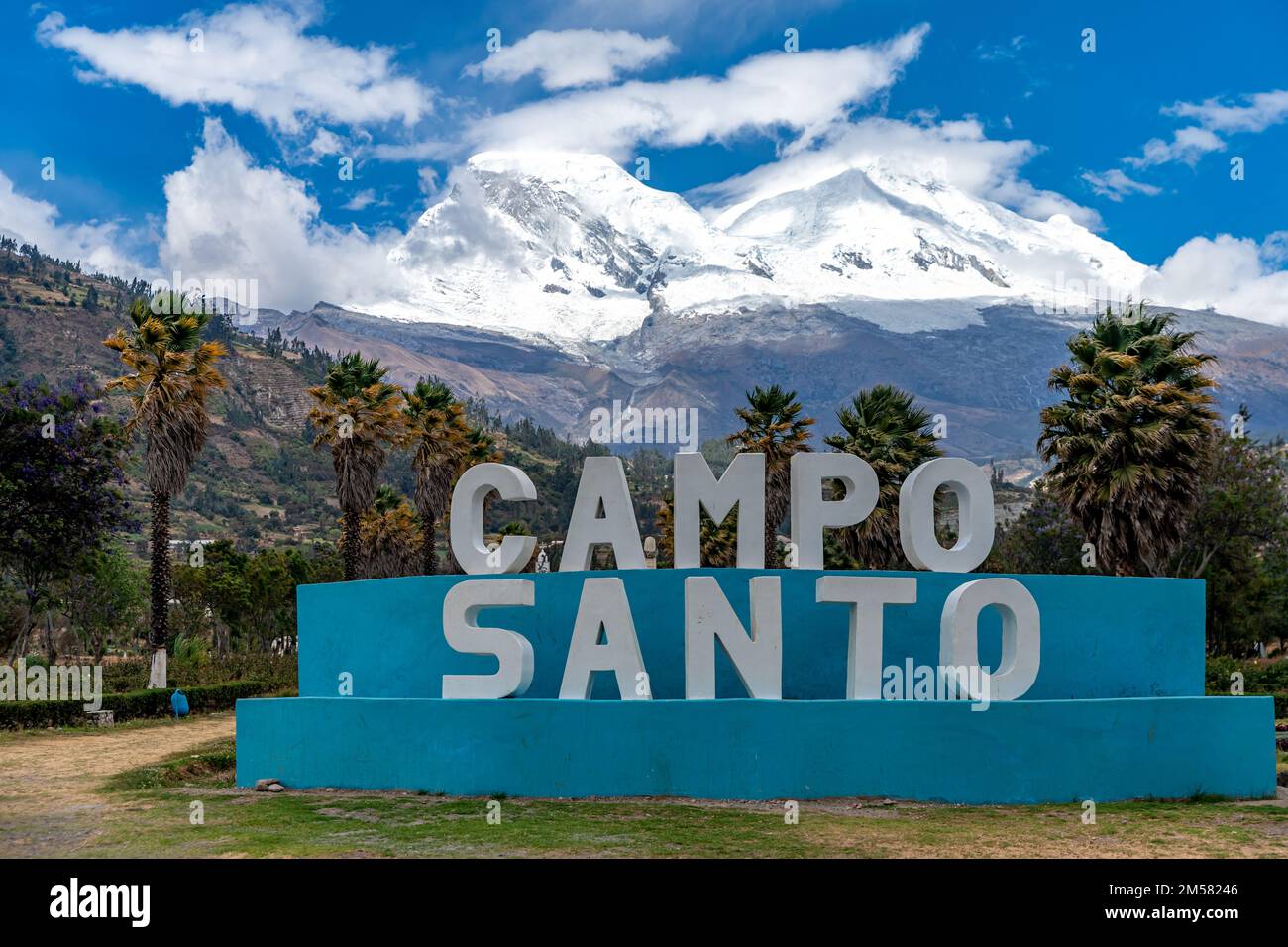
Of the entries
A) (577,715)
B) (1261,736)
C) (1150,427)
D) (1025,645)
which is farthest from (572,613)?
(1150,427)

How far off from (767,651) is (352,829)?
7403 mm

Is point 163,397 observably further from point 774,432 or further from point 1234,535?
point 1234,535

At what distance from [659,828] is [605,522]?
21.8 feet

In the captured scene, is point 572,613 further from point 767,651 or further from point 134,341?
point 134,341

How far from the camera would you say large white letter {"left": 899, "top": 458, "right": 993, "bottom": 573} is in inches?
918

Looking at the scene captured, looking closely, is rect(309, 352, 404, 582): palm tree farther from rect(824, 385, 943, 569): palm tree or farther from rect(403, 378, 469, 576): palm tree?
rect(824, 385, 943, 569): palm tree

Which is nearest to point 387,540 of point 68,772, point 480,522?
point 68,772

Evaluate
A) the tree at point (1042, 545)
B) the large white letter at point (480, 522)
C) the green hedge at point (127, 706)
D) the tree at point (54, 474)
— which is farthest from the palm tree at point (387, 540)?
the large white letter at point (480, 522)

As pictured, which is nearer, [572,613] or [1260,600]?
[572,613]

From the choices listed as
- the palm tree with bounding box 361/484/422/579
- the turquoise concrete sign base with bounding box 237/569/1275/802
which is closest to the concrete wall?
the turquoise concrete sign base with bounding box 237/569/1275/802

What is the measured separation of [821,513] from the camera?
908 inches

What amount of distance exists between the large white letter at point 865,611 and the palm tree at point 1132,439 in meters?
12.8

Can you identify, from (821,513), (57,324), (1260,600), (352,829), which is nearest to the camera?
(352,829)
